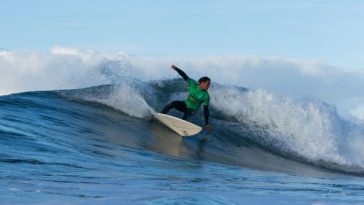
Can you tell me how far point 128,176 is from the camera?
26.6 ft

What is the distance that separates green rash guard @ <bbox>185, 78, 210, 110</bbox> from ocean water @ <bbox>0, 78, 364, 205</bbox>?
0.82m

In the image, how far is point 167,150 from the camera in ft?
42.6

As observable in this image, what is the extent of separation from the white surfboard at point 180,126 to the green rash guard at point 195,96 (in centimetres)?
62

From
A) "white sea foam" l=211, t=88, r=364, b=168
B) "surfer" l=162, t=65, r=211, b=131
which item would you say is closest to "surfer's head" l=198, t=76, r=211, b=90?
"surfer" l=162, t=65, r=211, b=131

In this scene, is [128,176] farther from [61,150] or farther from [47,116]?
[47,116]

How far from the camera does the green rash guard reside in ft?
50.8

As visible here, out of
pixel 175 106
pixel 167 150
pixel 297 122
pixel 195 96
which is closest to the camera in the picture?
pixel 167 150

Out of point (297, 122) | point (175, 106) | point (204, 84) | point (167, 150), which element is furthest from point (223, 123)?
point (167, 150)


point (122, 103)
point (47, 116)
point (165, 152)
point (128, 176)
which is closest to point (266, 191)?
point (128, 176)

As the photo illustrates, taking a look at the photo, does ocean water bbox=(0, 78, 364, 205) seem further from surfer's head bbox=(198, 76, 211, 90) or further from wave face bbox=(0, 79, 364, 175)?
surfer's head bbox=(198, 76, 211, 90)

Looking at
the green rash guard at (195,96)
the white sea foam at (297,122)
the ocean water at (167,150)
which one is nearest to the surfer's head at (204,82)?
the green rash guard at (195,96)

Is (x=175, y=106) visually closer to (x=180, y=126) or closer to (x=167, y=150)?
(x=180, y=126)

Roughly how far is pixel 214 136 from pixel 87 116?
322 centimetres

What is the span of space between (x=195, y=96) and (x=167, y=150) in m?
2.90
